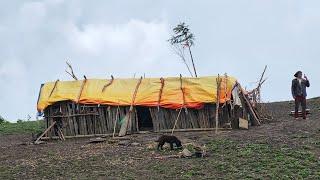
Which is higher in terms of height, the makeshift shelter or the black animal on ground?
the makeshift shelter

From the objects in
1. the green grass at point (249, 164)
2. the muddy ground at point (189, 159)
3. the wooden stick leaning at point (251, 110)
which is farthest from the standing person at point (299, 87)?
the green grass at point (249, 164)

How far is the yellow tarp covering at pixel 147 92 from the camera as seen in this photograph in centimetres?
2080

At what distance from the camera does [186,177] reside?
12.3m

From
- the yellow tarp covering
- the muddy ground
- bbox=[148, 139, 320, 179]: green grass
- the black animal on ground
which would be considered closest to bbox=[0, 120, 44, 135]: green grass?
the yellow tarp covering

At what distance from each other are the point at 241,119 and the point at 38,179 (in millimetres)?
9606

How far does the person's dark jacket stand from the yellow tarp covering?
2.33 metres

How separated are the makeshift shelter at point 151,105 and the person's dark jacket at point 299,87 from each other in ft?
7.03

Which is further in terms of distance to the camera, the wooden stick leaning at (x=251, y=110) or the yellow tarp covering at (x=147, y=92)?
the wooden stick leaning at (x=251, y=110)

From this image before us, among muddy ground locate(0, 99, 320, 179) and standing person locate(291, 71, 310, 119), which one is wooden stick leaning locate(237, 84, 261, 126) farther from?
standing person locate(291, 71, 310, 119)

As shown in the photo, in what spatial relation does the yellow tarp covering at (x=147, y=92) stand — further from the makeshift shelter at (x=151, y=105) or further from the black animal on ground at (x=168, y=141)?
the black animal on ground at (x=168, y=141)

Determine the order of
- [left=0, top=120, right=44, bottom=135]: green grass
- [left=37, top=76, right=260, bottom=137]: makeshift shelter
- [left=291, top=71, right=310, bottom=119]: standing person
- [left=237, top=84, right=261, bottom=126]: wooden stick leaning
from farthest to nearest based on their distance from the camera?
1. [left=0, top=120, right=44, bottom=135]: green grass
2. [left=237, top=84, right=261, bottom=126]: wooden stick leaning
3. [left=37, top=76, right=260, bottom=137]: makeshift shelter
4. [left=291, top=71, right=310, bottom=119]: standing person

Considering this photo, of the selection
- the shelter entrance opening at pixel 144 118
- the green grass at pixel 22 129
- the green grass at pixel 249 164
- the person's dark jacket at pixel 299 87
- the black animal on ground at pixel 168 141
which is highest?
the person's dark jacket at pixel 299 87

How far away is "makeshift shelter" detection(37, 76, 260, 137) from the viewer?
20.8 m

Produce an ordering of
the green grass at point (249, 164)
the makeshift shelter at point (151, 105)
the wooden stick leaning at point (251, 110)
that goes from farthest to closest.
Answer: the wooden stick leaning at point (251, 110), the makeshift shelter at point (151, 105), the green grass at point (249, 164)
